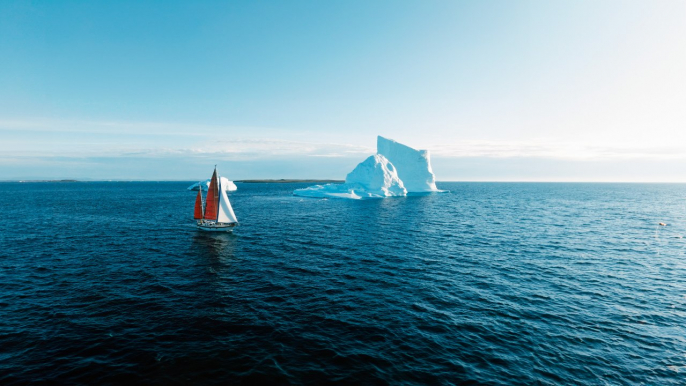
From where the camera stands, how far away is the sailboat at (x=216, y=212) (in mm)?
49969

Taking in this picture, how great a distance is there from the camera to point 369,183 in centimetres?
12688

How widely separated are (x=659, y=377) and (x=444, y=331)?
10.3m

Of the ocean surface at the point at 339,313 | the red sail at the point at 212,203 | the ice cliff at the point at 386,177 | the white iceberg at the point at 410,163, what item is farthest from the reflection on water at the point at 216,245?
the white iceberg at the point at 410,163

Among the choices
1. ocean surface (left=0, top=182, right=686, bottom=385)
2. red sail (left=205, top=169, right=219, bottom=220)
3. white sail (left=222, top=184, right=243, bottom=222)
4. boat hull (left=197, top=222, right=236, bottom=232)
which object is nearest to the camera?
ocean surface (left=0, top=182, right=686, bottom=385)

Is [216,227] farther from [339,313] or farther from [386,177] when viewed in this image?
[386,177]

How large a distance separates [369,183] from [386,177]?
7.92 m

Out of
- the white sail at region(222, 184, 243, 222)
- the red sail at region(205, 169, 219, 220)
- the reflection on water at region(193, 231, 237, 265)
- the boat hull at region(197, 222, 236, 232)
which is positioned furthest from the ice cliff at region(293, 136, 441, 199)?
the reflection on water at region(193, 231, 237, 265)

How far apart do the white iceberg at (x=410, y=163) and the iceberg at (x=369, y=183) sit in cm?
1135

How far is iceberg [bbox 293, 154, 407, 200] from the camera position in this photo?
12361cm

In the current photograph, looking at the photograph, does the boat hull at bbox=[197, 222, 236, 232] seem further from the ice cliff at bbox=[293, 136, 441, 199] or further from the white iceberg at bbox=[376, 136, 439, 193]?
the white iceberg at bbox=[376, 136, 439, 193]

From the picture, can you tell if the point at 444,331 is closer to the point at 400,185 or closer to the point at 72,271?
the point at 72,271

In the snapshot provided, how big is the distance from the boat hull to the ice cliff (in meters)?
70.9

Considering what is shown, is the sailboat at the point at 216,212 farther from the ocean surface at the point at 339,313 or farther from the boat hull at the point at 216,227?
the ocean surface at the point at 339,313

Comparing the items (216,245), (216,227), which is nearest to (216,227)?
(216,227)
